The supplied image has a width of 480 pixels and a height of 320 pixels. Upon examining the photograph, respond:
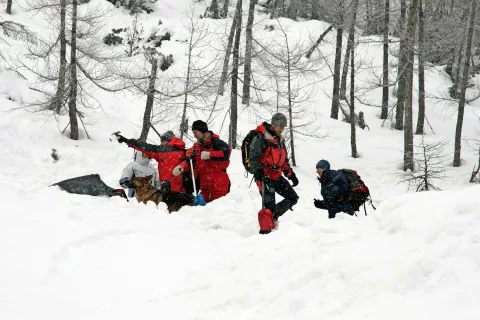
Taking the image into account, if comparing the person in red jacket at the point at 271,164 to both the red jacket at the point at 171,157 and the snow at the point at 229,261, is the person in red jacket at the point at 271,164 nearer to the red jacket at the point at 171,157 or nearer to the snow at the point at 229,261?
the snow at the point at 229,261

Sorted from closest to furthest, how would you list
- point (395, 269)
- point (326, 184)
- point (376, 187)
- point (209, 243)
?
point (395, 269) → point (209, 243) → point (326, 184) → point (376, 187)

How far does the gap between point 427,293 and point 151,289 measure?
99.0 inches

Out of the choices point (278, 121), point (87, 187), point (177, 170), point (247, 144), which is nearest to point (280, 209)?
point (247, 144)

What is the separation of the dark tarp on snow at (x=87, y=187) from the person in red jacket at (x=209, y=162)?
5.41 ft

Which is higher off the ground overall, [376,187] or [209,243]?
[209,243]

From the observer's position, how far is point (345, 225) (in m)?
5.34

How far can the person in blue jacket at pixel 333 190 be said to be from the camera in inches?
313

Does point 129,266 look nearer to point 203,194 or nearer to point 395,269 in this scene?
point 395,269

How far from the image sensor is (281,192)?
7.43 meters

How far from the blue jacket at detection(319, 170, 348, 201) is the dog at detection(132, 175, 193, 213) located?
7.98 feet

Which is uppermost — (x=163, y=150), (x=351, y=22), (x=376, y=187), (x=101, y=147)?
(x=351, y=22)

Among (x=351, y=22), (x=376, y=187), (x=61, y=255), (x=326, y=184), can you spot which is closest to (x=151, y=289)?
(x=61, y=255)

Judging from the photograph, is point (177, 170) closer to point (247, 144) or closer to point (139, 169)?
point (139, 169)

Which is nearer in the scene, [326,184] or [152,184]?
[326,184]
